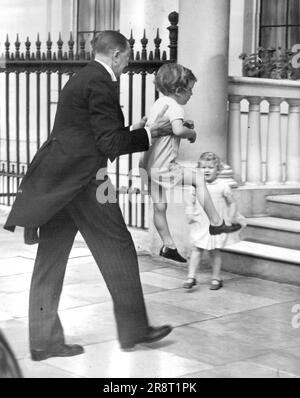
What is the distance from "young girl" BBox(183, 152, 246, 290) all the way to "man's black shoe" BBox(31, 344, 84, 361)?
6.82ft

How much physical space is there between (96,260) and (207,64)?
3551 millimetres

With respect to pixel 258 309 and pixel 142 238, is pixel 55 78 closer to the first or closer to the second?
pixel 142 238

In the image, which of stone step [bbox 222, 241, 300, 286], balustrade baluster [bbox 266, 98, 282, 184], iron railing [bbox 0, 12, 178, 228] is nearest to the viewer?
stone step [bbox 222, 241, 300, 286]

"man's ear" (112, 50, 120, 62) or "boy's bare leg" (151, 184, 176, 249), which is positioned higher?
"man's ear" (112, 50, 120, 62)

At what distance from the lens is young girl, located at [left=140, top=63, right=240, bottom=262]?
23.7ft

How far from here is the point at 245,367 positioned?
5.39 metres

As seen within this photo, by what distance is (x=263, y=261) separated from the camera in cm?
802

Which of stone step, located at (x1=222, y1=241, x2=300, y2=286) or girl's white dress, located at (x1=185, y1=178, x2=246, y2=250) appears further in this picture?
stone step, located at (x1=222, y1=241, x2=300, y2=286)

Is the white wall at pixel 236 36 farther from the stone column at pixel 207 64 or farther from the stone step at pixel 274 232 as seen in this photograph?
the stone step at pixel 274 232

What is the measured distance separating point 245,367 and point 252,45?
808cm

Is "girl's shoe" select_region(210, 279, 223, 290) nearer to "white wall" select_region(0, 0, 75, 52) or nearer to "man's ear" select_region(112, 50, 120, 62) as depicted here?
"man's ear" select_region(112, 50, 120, 62)

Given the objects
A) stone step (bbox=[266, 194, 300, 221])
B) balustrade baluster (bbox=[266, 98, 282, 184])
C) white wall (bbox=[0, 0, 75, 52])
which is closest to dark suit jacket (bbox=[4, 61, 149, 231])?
stone step (bbox=[266, 194, 300, 221])
